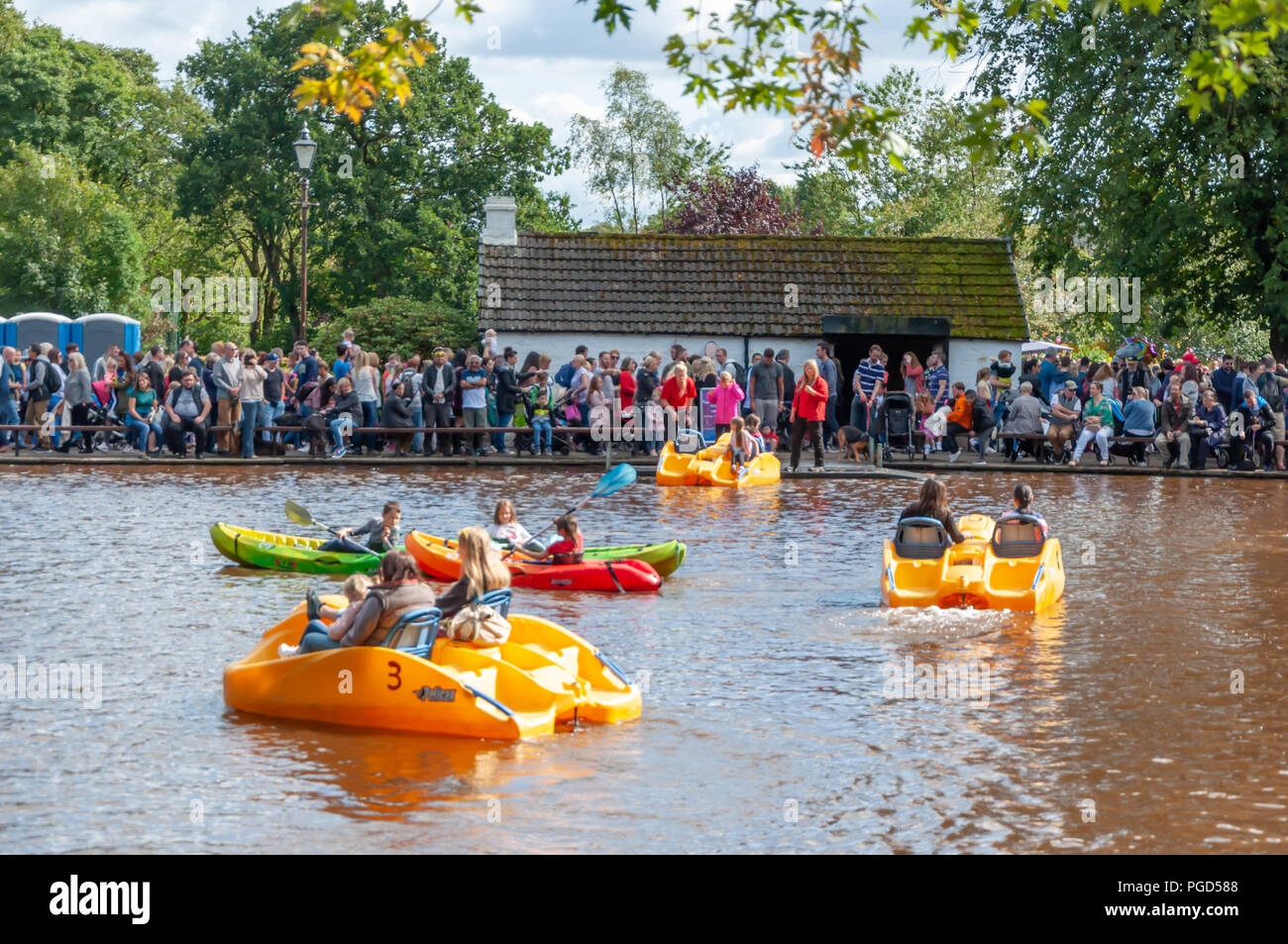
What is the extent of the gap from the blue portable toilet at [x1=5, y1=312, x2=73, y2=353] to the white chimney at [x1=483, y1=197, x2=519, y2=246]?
523 inches

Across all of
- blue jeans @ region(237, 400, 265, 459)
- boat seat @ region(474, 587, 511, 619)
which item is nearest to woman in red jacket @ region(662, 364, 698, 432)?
blue jeans @ region(237, 400, 265, 459)

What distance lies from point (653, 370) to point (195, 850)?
24.3 metres

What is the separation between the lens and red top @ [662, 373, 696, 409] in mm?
30797

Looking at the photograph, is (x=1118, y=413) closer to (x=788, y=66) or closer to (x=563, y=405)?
(x=563, y=405)

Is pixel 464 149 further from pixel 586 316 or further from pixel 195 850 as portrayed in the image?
pixel 195 850

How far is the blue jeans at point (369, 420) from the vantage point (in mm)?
31594

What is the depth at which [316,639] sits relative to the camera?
11586 millimetres

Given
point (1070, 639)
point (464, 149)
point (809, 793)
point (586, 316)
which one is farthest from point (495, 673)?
point (464, 149)

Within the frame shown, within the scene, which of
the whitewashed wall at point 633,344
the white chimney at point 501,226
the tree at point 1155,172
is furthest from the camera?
the white chimney at point 501,226

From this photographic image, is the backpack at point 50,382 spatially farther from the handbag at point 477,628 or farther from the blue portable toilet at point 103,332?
the handbag at point 477,628

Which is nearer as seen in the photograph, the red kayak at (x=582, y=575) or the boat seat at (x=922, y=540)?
the boat seat at (x=922, y=540)

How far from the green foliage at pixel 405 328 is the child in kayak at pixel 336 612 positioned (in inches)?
1161

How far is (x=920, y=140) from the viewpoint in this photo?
6462cm


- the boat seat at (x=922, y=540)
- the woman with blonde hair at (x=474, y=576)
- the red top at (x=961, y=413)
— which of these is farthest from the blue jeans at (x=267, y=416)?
the woman with blonde hair at (x=474, y=576)
